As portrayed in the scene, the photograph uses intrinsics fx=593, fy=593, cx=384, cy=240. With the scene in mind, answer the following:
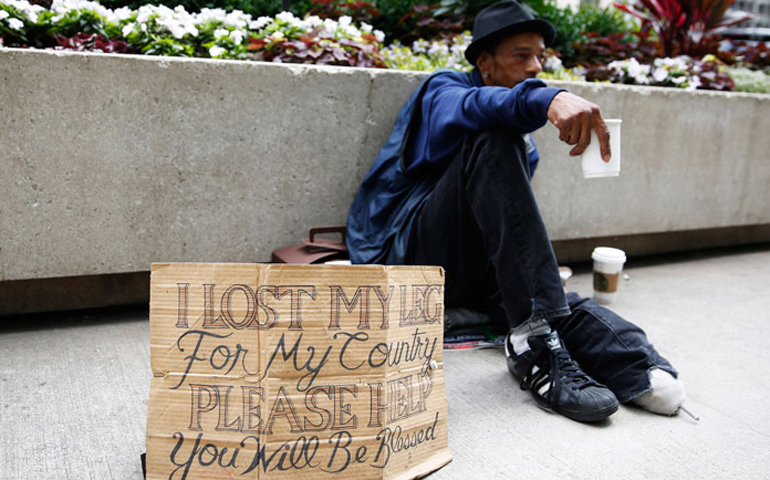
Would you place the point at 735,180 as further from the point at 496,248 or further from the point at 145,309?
the point at 145,309

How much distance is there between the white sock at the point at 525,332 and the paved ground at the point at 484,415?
0.52 ft

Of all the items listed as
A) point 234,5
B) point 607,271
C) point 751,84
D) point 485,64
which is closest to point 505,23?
point 485,64

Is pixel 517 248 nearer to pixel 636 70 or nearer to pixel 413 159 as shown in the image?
pixel 413 159

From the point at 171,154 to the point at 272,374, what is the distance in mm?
1430

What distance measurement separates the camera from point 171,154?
7.99ft

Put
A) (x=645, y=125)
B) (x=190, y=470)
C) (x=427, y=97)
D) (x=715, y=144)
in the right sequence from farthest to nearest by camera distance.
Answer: (x=715, y=144)
(x=645, y=125)
(x=427, y=97)
(x=190, y=470)

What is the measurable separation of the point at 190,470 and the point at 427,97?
1603mm

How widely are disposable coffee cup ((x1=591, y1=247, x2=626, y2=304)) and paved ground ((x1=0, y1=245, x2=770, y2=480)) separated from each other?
0.24 m

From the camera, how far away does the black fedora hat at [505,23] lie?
2.35 metres

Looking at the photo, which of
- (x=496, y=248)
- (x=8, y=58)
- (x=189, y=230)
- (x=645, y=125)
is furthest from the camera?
(x=645, y=125)

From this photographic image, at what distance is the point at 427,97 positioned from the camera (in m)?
2.34

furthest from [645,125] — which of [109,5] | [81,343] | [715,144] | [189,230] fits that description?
[109,5]

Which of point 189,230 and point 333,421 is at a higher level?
point 189,230

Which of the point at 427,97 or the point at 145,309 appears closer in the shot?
the point at 427,97
